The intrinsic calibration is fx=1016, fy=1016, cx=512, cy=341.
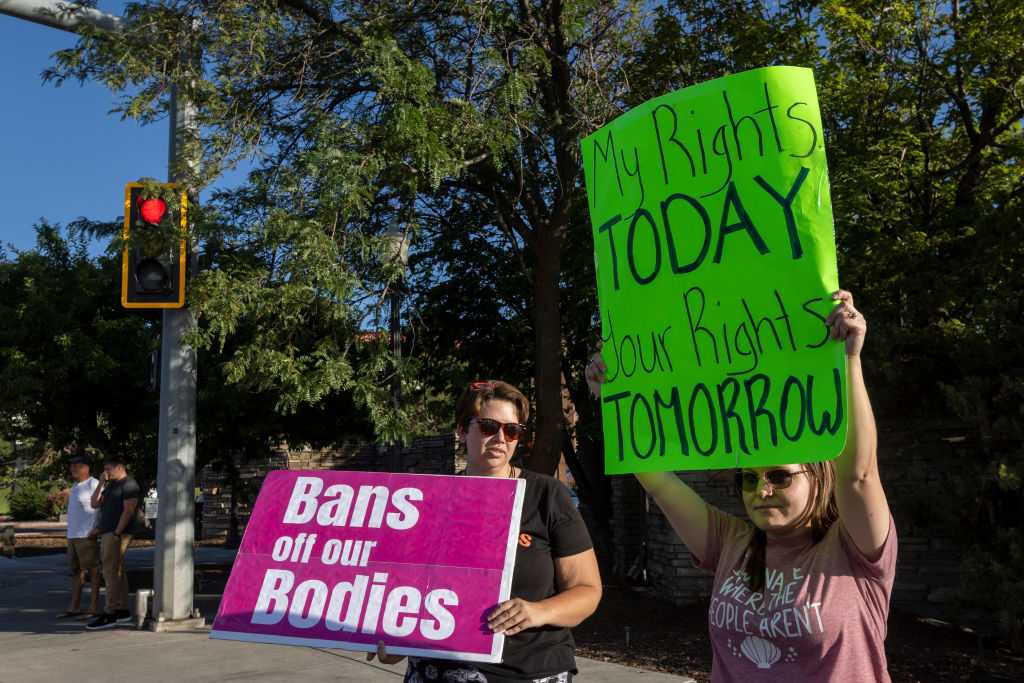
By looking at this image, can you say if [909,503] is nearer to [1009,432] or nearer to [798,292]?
[1009,432]

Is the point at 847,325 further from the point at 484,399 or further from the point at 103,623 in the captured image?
the point at 103,623

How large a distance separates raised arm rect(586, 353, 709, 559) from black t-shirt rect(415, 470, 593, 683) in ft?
1.06

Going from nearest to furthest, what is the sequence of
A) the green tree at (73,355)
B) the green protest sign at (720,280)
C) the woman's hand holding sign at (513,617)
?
the green protest sign at (720,280) → the woman's hand holding sign at (513,617) → the green tree at (73,355)

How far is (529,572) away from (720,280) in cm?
105

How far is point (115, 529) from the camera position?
1116 cm

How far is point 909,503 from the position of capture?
9.32 meters

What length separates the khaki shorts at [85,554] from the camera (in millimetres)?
11523

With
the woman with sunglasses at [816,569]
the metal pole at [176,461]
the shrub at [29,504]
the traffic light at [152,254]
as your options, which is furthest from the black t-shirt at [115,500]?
the shrub at [29,504]

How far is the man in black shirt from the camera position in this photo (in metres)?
10.8

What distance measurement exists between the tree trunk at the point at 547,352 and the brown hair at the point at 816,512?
8452mm

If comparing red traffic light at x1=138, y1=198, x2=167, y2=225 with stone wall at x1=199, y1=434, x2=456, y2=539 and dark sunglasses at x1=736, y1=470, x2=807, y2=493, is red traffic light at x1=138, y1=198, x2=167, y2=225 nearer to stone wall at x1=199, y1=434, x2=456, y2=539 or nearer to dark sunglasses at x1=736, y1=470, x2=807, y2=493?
dark sunglasses at x1=736, y1=470, x2=807, y2=493

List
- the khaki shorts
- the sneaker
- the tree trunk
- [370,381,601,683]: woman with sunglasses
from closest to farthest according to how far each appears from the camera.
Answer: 1. [370,381,601,683]: woman with sunglasses
2. the sneaker
3. the tree trunk
4. the khaki shorts

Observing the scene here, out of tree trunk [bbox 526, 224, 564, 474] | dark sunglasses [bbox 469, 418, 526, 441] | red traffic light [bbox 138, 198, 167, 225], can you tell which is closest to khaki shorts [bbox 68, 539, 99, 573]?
red traffic light [bbox 138, 198, 167, 225]

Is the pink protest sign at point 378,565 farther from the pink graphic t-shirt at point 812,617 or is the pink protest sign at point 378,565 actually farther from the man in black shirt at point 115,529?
the man in black shirt at point 115,529
